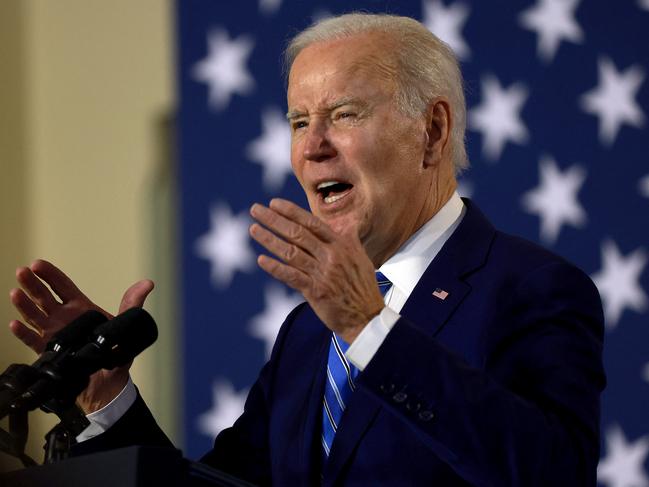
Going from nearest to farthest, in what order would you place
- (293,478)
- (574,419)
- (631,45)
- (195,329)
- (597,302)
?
(574,419) < (597,302) < (293,478) < (631,45) < (195,329)

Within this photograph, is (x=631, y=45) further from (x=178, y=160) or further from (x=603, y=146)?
(x=178, y=160)

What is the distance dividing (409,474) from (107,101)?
200 inches

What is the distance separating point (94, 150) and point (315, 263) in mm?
5281

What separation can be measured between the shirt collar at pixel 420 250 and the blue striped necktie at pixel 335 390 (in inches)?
5.0

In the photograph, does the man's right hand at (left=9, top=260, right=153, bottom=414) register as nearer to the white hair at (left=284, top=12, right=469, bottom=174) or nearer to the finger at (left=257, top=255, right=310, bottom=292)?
the finger at (left=257, top=255, right=310, bottom=292)

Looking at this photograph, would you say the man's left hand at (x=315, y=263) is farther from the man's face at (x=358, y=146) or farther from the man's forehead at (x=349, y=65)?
the man's forehead at (x=349, y=65)

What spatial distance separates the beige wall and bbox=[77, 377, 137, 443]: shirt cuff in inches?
161

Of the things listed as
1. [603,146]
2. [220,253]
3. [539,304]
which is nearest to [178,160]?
[220,253]

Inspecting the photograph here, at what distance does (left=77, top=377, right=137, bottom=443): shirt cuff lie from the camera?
7.52 ft

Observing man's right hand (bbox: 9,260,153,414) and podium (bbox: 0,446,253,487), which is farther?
man's right hand (bbox: 9,260,153,414)

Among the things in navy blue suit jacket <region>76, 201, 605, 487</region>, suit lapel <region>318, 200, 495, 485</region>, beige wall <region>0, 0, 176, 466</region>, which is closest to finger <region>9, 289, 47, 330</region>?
navy blue suit jacket <region>76, 201, 605, 487</region>

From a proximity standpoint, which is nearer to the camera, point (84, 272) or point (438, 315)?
point (438, 315)

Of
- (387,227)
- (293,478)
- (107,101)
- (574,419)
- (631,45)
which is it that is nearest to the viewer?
(574,419)

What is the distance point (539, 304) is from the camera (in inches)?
80.1
